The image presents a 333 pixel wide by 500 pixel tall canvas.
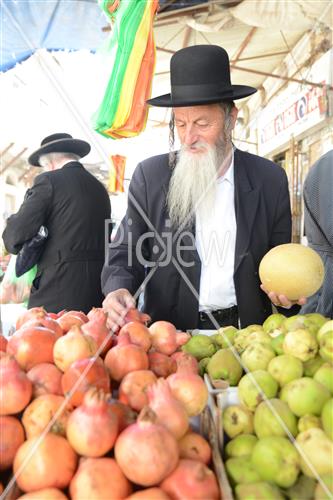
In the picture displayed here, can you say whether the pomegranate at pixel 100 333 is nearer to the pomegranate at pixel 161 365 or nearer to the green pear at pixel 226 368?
the pomegranate at pixel 161 365

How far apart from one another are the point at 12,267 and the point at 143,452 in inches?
99.6

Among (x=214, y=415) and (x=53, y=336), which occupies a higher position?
(x=53, y=336)

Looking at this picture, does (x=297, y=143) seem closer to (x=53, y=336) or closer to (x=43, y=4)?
(x=43, y=4)

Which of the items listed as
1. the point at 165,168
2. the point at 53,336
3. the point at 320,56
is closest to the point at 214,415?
the point at 53,336

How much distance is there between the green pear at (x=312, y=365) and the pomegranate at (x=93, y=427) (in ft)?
1.89

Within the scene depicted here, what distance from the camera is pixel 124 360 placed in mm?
1174

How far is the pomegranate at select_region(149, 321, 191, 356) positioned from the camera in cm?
143

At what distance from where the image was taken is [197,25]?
4.10m

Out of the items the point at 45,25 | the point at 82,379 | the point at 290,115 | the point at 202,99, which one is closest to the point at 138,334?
the point at 82,379

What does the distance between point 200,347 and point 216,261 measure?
2.47 feet

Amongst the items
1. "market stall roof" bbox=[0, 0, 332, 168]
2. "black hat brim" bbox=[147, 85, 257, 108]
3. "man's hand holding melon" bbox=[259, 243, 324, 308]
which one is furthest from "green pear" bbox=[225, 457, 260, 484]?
"market stall roof" bbox=[0, 0, 332, 168]

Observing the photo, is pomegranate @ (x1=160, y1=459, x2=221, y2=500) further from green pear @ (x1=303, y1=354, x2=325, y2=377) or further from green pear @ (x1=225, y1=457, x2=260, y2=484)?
green pear @ (x1=303, y1=354, x2=325, y2=377)

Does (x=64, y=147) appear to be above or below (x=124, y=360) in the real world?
above

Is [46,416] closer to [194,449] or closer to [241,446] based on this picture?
[194,449]
